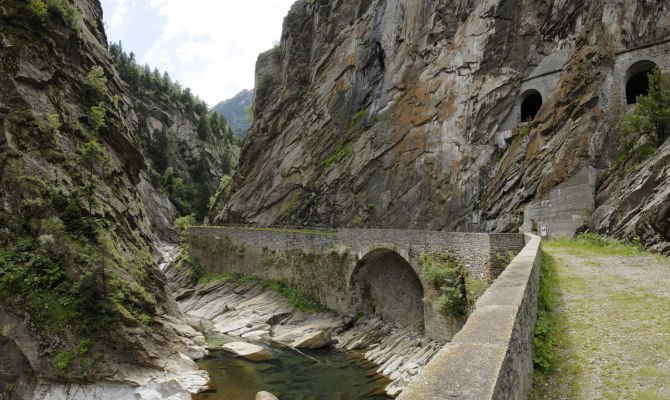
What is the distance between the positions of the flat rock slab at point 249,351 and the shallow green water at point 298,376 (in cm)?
31

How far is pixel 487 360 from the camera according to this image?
307 cm

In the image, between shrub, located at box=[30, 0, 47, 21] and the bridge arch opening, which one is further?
the bridge arch opening

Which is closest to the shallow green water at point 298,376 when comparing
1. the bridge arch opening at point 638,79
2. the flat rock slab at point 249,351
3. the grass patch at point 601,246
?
the flat rock slab at point 249,351

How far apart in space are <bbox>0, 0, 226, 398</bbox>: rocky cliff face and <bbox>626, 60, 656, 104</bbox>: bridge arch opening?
2893cm

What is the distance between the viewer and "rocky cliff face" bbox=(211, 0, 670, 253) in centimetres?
2112

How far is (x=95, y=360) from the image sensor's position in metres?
12.8

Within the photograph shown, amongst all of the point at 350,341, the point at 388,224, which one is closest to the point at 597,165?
the point at 388,224

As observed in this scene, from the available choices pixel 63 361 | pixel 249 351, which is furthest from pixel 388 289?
pixel 63 361

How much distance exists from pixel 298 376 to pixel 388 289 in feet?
24.4

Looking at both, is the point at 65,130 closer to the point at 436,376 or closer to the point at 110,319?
the point at 110,319

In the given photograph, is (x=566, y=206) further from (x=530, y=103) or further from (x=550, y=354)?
(x=550, y=354)

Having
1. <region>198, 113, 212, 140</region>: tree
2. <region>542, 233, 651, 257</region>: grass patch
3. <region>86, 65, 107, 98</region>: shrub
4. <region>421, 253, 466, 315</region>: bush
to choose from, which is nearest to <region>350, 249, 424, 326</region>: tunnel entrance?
<region>421, 253, 466, 315</region>: bush

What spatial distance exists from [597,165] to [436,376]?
856 inches

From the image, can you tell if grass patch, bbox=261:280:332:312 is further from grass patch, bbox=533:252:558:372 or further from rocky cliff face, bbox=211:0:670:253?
grass patch, bbox=533:252:558:372
